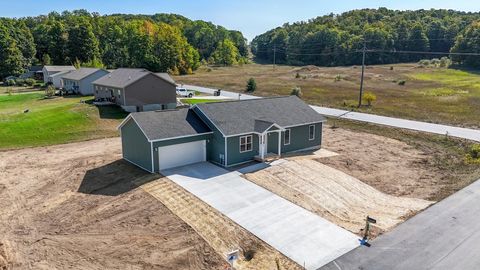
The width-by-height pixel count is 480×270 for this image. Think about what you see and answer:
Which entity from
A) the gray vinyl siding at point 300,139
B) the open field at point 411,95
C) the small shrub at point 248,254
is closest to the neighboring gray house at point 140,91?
the open field at point 411,95

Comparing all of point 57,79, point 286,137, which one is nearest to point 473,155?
point 286,137

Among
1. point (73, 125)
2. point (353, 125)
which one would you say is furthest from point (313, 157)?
point (73, 125)

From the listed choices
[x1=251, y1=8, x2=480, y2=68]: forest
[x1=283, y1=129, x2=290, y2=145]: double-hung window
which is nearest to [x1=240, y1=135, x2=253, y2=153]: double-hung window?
[x1=283, y1=129, x2=290, y2=145]: double-hung window

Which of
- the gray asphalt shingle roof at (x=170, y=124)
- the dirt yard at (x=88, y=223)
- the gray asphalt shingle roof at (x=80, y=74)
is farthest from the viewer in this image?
the gray asphalt shingle roof at (x=80, y=74)

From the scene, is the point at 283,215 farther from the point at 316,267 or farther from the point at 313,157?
the point at 313,157

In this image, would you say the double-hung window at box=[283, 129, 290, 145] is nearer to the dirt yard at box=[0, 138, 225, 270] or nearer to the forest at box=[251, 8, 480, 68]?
the dirt yard at box=[0, 138, 225, 270]

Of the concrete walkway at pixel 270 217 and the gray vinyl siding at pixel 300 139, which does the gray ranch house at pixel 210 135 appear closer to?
the gray vinyl siding at pixel 300 139

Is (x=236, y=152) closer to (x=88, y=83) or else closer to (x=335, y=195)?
(x=335, y=195)
